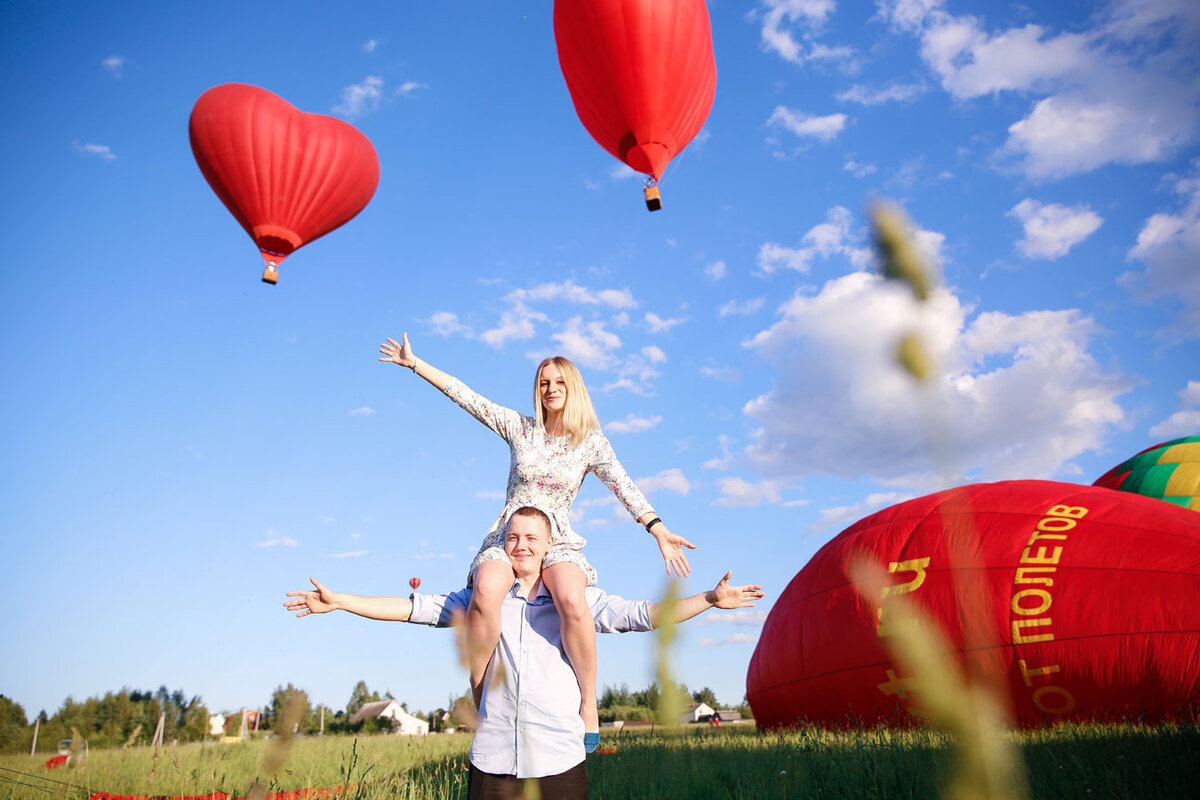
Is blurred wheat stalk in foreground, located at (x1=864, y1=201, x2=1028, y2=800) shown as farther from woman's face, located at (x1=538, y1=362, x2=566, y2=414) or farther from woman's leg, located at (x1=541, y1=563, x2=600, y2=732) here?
woman's face, located at (x1=538, y1=362, x2=566, y2=414)

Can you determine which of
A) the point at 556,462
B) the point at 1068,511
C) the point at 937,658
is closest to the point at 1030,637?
the point at 1068,511

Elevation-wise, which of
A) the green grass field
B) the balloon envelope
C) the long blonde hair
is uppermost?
the balloon envelope

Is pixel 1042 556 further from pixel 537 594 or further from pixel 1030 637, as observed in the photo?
pixel 537 594

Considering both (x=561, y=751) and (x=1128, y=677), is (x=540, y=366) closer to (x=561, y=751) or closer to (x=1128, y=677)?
(x=561, y=751)

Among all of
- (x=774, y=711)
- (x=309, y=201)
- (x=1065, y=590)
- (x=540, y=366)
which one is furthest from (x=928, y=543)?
(x=309, y=201)

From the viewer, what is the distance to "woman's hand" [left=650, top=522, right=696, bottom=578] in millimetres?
4258

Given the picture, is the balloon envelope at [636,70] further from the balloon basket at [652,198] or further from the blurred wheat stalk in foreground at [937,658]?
the blurred wheat stalk in foreground at [937,658]

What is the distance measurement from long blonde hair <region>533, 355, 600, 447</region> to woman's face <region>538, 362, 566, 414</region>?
0.7 inches

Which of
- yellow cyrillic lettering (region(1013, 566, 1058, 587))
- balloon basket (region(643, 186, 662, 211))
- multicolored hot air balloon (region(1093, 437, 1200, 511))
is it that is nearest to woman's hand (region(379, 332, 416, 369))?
balloon basket (region(643, 186, 662, 211))

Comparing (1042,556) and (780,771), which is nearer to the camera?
(780,771)

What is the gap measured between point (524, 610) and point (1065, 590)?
16.2 feet

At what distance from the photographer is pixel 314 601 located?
323 cm

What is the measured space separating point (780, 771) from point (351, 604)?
9.07 feet

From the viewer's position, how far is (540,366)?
4387mm
